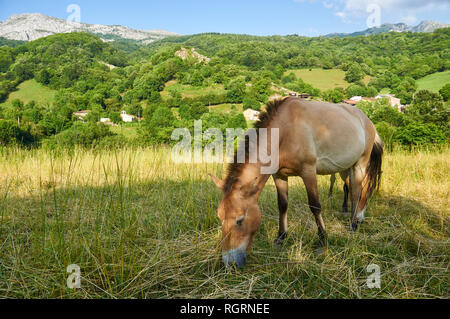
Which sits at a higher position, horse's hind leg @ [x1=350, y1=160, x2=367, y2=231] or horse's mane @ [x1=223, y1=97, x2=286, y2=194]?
horse's mane @ [x1=223, y1=97, x2=286, y2=194]

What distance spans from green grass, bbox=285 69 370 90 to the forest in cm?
203

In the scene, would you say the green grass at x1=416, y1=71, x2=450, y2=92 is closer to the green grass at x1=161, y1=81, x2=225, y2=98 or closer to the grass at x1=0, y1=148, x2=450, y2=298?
the green grass at x1=161, y1=81, x2=225, y2=98

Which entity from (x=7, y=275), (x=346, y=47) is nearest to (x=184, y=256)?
(x=7, y=275)

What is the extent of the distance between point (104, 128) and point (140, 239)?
47659mm

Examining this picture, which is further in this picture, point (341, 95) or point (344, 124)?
point (341, 95)

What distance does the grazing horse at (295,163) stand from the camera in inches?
94.7

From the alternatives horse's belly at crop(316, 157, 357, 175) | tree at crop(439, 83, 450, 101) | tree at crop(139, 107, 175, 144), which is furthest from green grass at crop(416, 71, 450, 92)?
horse's belly at crop(316, 157, 357, 175)

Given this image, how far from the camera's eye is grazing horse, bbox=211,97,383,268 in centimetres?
240

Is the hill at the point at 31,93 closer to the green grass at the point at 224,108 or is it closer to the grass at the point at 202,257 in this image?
the green grass at the point at 224,108

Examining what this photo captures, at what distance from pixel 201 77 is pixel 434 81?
77.5m

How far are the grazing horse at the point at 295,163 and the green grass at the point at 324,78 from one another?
82877mm

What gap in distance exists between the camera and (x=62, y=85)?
8169 centimetres

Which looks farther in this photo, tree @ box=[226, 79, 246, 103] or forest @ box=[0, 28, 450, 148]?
tree @ box=[226, 79, 246, 103]

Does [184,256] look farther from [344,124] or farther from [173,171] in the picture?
[173,171]
